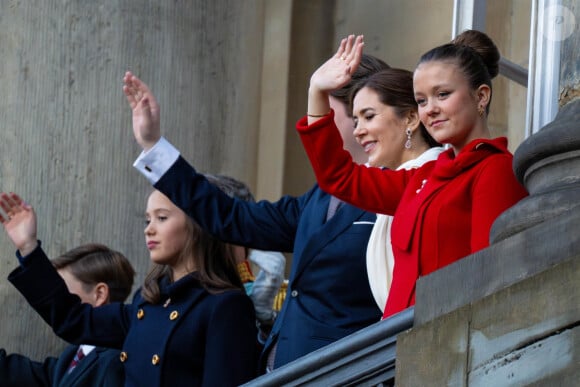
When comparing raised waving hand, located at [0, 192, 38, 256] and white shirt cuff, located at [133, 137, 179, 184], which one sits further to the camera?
raised waving hand, located at [0, 192, 38, 256]

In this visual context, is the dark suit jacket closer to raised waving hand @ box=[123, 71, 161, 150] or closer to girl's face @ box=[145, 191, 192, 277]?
girl's face @ box=[145, 191, 192, 277]

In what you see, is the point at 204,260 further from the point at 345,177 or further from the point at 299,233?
the point at 345,177

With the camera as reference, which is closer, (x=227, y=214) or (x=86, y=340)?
(x=227, y=214)

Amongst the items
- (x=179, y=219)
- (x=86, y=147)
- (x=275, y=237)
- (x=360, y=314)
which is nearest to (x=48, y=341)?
(x=86, y=147)

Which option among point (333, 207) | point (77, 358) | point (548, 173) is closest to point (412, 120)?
point (333, 207)

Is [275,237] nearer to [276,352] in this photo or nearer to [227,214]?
[227,214]

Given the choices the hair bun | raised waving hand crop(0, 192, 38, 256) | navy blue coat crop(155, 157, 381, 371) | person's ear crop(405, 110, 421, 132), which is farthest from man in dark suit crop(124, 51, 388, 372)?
raised waving hand crop(0, 192, 38, 256)

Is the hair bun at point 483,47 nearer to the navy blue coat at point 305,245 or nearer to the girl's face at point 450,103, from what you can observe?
the girl's face at point 450,103

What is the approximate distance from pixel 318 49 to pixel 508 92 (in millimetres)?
2196

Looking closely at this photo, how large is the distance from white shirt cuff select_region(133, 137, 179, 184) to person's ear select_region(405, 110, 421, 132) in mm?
883

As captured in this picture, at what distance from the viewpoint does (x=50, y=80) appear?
750cm

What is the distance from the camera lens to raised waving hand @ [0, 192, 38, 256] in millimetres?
6227

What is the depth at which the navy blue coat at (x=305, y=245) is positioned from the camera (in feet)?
16.8

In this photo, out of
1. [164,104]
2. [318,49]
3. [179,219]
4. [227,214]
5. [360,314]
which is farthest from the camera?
[318,49]
